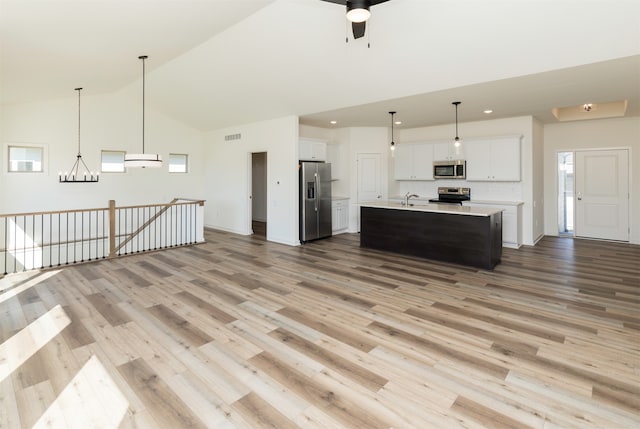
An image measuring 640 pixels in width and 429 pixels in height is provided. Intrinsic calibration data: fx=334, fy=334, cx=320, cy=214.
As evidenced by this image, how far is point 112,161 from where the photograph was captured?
338 inches

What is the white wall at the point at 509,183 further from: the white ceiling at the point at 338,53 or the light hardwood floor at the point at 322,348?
the light hardwood floor at the point at 322,348

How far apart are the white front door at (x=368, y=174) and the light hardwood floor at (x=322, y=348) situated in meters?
3.83

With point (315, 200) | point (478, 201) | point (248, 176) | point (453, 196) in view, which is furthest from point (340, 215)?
point (478, 201)

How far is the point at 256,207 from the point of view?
11422 mm

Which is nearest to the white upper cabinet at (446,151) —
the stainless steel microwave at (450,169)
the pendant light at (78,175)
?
the stainless steel microwave at (450,169)

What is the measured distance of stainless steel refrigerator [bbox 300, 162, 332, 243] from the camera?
7.55m

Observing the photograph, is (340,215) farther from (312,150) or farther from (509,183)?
(509,183)

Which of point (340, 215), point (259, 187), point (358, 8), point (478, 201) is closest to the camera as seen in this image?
point (358, 8)

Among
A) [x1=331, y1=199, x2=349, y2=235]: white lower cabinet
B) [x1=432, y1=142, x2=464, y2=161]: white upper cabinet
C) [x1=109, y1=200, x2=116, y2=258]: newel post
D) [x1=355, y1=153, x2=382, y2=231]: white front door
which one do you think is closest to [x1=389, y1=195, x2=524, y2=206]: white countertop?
[x1=355, y1=153, x2=382, y2=231]: white front door

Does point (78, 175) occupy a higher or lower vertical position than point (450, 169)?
lower

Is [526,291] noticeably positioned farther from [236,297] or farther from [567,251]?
[236,297]

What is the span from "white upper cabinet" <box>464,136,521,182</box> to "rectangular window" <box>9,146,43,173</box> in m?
9.66

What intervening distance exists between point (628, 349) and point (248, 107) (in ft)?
23.5

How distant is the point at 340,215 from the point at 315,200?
123cm
